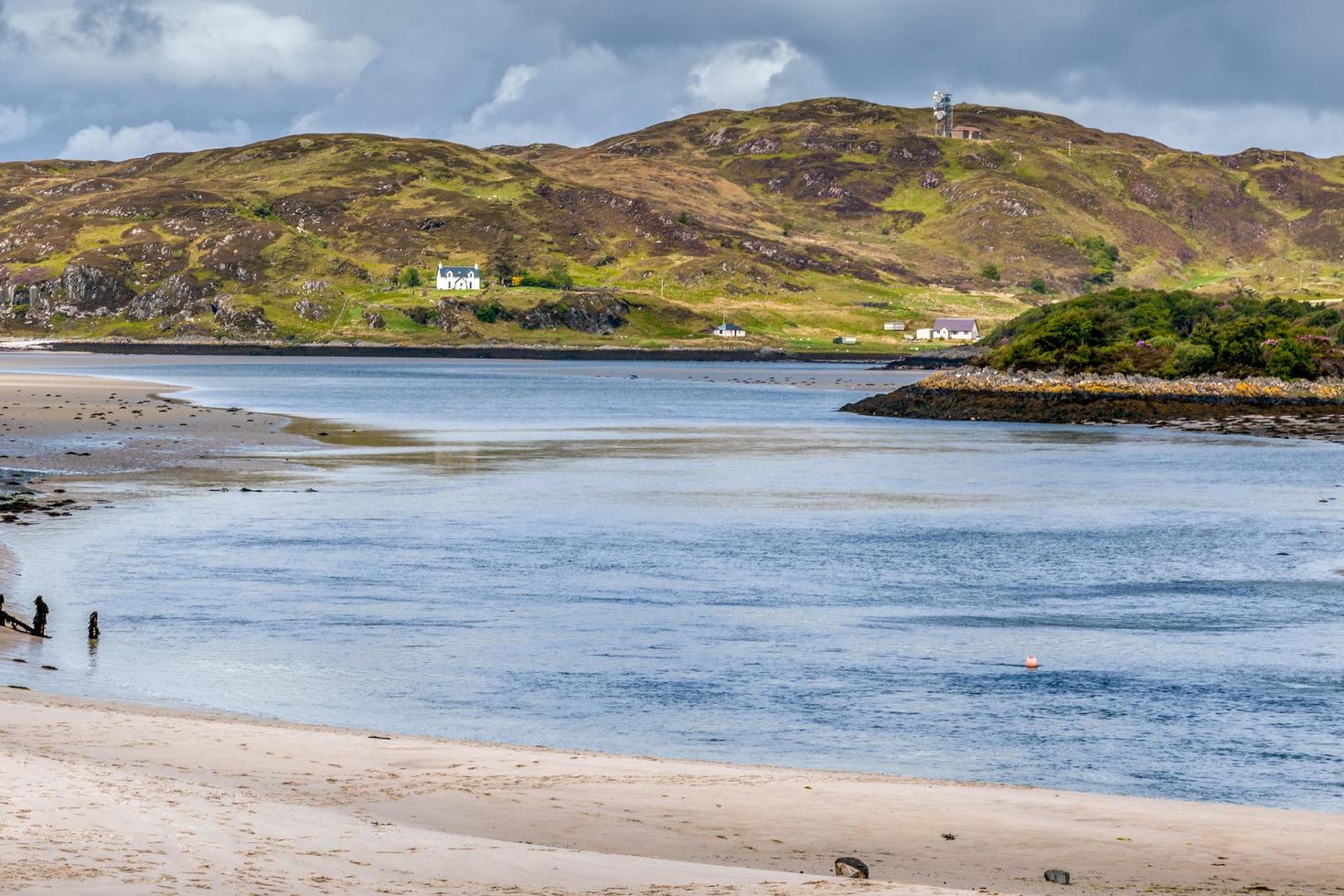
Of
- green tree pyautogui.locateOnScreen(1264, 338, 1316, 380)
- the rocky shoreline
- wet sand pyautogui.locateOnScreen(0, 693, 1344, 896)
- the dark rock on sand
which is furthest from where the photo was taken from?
green tree pyautogui.locateOnScreen(1264, 338, 1316, 380)

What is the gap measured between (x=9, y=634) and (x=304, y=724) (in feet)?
31.8

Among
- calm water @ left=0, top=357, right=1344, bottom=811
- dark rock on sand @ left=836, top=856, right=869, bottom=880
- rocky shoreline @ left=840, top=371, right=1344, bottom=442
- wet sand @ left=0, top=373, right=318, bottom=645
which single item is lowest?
calm water @ left=0, top=357, right=1344, bottom=811

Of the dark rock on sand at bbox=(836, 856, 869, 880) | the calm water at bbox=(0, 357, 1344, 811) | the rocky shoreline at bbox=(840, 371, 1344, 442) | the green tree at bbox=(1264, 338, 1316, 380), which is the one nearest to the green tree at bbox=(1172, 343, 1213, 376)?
the rocky shoreline at bbox=(840, 371, 1344, 442)

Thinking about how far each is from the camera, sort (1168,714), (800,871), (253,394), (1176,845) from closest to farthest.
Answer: (800,871) → (1176,845) → (1168,714) → (253,394)

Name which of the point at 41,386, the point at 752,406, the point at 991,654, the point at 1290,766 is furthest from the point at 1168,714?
the point at 41,386

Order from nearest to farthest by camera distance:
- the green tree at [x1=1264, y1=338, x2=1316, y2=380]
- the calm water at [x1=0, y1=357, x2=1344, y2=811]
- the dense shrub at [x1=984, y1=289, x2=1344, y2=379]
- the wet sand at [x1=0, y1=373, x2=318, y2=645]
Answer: the calm water at [x1=0, y1=357, x2=1344, y2=811] → the wet sand at [x1=0, y1=373, x2=318, y2=645] → the green tree at [x1=1264, y1=338, x2=1316, y2=380] → the dense shrub at [x1=984, y1=289, x2=1344, y2=379]

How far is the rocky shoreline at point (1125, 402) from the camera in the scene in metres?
113

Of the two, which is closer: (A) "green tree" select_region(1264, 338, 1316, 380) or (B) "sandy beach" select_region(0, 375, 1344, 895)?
(B) "sandy beach" select_region(0, 375, 1344, 895)

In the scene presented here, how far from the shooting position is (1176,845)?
57.3 ft

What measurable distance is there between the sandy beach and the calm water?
2.50 meters

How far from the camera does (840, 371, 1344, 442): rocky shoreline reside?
371 ft

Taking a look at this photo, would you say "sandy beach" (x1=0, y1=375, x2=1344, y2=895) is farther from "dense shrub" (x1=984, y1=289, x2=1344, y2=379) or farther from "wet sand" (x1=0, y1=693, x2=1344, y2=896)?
"dense shrub" (x1=984, y1=289, x2=1344, y2=379)

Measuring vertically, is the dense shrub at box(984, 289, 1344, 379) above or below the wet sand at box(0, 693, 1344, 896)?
above

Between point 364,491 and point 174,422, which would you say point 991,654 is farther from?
point 174,422
